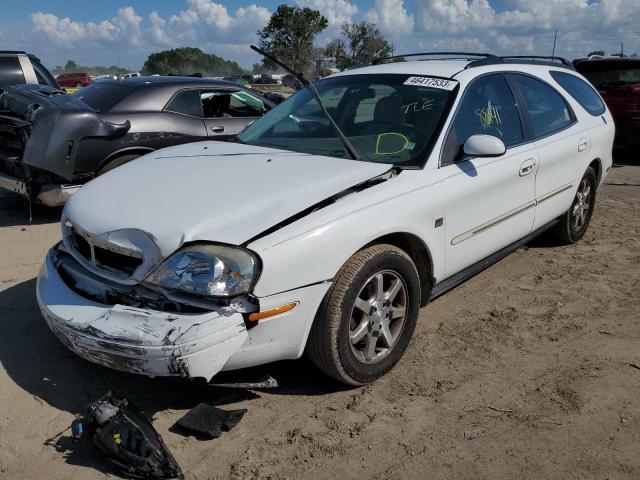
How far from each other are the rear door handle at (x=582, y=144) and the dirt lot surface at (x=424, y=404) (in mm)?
1360

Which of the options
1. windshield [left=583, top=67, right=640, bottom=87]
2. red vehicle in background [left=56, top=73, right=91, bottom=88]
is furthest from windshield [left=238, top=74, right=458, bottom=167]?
red vehicle in background [left=56, top=73, right=91, bottom=88]

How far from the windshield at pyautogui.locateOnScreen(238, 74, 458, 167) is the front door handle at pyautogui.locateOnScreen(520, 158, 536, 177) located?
2.63ft

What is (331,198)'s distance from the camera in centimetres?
300

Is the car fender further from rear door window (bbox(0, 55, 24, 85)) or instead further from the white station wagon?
rear door window (bbox(0, 55, 24, 85))

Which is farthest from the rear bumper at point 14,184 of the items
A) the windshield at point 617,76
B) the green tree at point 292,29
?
the green tree at point 292,29

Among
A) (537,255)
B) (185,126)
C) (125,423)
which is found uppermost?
(185,126)

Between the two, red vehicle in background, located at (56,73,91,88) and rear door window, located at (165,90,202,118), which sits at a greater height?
rear door window, located at (165,90,202,118)

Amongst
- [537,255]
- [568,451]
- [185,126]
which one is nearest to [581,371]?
[568,451]

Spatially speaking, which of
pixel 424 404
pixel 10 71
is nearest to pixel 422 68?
pixel 424 404

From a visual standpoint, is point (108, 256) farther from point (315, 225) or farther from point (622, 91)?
point (622, 91)

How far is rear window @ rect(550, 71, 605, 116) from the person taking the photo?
17.2ft

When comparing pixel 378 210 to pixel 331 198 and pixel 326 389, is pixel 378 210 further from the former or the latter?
pixel 326 389

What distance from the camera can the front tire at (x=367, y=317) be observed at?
2902mm

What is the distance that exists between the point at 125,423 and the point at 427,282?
6.09 ft
